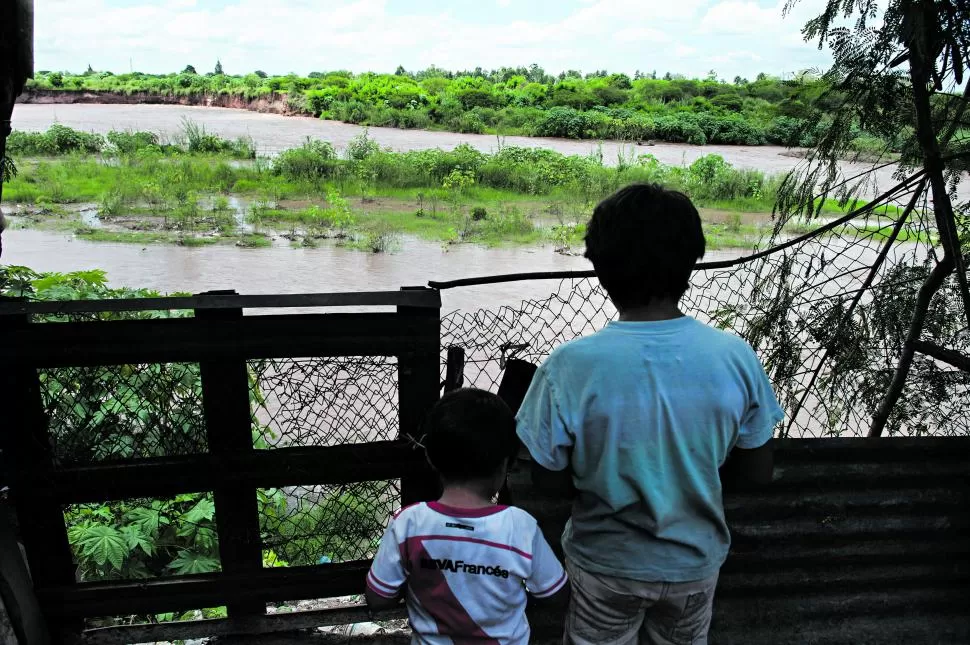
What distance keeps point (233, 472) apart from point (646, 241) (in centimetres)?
146

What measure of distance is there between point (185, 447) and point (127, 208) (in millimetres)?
16237

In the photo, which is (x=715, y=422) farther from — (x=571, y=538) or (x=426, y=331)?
(x=426, y=331)

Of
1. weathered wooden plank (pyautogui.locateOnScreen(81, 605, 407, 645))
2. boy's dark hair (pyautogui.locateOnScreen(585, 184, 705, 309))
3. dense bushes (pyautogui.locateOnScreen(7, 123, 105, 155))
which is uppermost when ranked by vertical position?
dense bushes (pyautogui.locateOnScreen(7, 123, 105, 155))

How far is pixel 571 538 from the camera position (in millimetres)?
1558

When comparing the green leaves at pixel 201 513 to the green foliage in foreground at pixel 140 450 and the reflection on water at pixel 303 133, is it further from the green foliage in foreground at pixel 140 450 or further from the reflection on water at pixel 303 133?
the reflection on water at pixel 303 133

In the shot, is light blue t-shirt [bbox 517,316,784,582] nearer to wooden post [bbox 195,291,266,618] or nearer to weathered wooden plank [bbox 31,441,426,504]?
weathered wooden plank [bbox 31,441,426,504]

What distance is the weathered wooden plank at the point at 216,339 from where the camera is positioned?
2020mm

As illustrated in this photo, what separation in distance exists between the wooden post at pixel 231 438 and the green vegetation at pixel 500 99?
19.7 m

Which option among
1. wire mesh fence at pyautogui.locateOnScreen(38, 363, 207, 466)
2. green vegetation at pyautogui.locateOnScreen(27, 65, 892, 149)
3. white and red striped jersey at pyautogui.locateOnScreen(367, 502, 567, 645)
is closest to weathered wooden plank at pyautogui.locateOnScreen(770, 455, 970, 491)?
white and red striped jersey at pyautogui.locateOnScreen(367, 502, 567, 645)

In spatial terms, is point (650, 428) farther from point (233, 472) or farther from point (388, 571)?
point (233, 472)

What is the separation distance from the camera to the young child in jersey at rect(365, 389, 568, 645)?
1.42m

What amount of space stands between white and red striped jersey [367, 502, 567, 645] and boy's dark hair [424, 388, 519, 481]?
8 centimetres

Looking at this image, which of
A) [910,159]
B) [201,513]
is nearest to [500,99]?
[910,159]

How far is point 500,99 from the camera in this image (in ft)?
120
